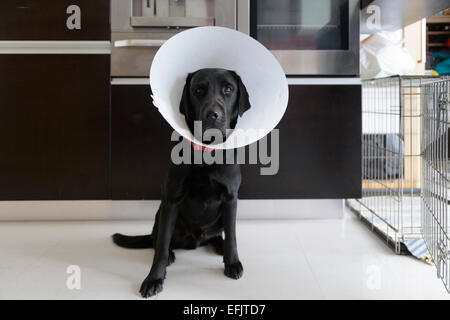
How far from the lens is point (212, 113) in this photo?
4.05 feet

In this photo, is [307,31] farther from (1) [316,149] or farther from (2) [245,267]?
(2) [245,267]

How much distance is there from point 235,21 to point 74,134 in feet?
3.18

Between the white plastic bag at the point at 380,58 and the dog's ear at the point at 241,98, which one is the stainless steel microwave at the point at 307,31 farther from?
the dog's ear at the point at 241,98

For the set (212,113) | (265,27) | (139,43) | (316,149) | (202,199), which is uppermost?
(265,27)

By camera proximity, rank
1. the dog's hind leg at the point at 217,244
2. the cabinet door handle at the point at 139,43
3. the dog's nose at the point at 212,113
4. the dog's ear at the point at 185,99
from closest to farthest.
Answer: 1. the dog's nose at the point at 212,113
2. the dog's ear at the point at 185,99
3. the dog's hind leg at the point at 217,244
4. the cabinet door handle at the point at 139,43

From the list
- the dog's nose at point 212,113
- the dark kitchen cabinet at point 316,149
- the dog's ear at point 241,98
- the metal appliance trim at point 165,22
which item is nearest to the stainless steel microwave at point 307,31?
the dark kitchen cabinet at point 316,149

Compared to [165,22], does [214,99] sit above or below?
below

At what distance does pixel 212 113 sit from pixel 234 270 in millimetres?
546

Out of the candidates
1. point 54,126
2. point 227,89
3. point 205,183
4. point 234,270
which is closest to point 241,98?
point 227,89

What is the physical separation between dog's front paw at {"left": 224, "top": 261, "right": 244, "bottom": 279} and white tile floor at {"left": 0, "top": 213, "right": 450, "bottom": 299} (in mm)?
23

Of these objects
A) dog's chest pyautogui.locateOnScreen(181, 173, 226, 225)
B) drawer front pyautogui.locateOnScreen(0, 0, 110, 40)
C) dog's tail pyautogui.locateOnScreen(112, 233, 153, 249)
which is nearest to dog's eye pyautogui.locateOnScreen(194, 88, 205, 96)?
dog's chest pyautogui.locateOnScreen(181, 173, 226, 225)

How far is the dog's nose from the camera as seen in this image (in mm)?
1236

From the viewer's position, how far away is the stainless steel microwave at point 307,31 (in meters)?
2.01

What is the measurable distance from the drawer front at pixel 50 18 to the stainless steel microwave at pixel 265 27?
111 millimetres
